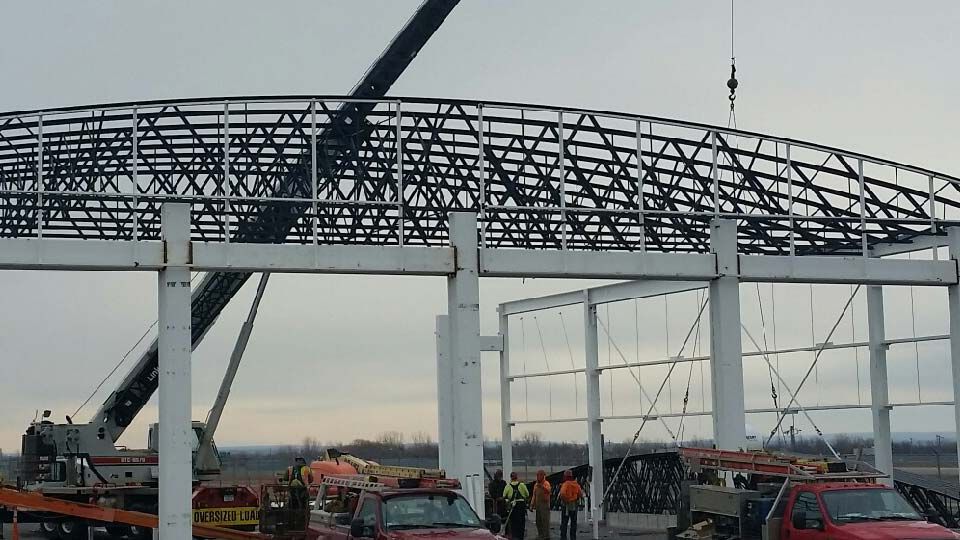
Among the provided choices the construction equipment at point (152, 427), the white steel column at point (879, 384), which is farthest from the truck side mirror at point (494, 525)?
the white steel column at point (879, 384)

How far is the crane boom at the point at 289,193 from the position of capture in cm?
3306

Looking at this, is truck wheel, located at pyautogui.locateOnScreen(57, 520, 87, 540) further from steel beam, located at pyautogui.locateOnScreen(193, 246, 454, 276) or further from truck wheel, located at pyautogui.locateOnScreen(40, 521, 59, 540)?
steel beam, located at pyautogui.locateOnScreen(193, 246, 454, 276)

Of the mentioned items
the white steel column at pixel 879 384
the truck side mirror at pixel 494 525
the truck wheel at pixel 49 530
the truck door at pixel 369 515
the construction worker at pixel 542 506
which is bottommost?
the truck wheel at pixel 49 530

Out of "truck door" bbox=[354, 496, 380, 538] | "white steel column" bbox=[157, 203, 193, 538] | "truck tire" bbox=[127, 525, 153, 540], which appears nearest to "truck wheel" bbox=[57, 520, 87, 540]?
"truck tire" bbox=[127, 525, 153, 540]

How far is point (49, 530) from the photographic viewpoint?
3434cm

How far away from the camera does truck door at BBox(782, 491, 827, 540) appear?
1859 centimetres

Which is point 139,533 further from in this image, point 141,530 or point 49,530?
point 49,530

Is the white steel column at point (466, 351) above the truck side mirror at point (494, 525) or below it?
above

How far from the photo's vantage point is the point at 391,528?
17859 millimetres

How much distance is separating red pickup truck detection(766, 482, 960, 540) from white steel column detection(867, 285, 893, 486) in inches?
604

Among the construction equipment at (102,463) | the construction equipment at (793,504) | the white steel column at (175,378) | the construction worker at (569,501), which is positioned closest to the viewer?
the construction equipment at (793,504)

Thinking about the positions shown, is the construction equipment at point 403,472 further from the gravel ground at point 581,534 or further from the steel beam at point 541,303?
the steel beam at point 541,303

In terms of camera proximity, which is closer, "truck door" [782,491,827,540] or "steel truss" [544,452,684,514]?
"truck door" [782,491,827,540]

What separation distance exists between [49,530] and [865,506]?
23.3 m
